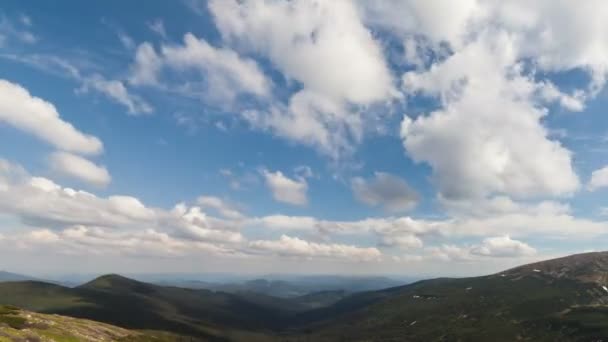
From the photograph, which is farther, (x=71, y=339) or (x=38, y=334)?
(x=71, y=339)
